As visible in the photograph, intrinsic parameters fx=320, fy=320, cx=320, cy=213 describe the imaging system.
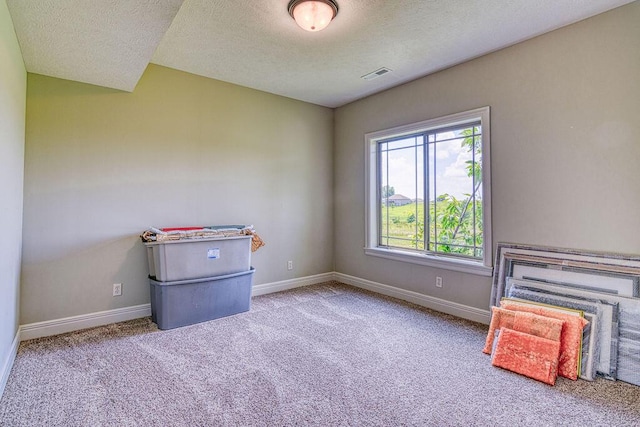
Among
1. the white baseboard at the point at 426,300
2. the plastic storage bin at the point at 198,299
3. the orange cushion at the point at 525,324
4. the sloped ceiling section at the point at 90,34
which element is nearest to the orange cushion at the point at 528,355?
the orange cushion at the point at 525,324

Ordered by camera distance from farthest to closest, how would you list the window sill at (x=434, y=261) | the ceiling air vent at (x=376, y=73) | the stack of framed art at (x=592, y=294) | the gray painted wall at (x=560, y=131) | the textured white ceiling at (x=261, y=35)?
the ceiling air vent at (x=376, y=73) < the window sill at (x=434, y=261) < the gray painted wall at (x=560, y=131) < the stack of framed art at (x=592, y=294) < the textured white ceiling at (x=261, y=35)

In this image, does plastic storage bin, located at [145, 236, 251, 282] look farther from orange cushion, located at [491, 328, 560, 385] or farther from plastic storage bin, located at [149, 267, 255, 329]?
orange cushion, located at [491, 328, 560, 385]

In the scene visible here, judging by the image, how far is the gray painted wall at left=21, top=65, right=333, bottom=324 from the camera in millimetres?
2768

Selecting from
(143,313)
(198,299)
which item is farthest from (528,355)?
(143,313)

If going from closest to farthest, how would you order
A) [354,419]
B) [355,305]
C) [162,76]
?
1. [354,419]
2. [162,76]
3. [355,305]

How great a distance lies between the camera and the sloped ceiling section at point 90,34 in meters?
1.87

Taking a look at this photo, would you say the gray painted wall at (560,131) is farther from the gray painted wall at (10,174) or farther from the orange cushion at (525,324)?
the gray painted wall at (10,174)

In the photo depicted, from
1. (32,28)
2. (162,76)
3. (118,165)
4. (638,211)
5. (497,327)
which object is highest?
(162,76)

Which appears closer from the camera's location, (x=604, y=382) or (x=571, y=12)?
(x=604, y=382)

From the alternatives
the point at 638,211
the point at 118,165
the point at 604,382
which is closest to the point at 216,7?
the point at 118,165

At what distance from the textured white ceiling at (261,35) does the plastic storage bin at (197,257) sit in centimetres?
156

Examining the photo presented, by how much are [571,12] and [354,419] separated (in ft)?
10.4

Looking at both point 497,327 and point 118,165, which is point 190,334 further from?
point 497,327

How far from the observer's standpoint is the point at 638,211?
7.40ft
